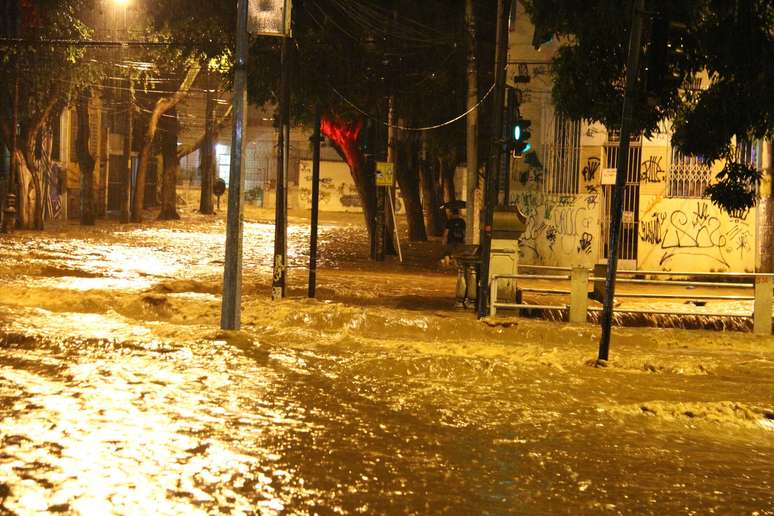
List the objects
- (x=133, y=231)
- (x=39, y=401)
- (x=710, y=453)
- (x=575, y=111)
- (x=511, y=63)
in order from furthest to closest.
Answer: (x=133, y=231) → (x=511, y=63) → (x=575, y=111) → (x=39, y=401) → (x=710, y=453)

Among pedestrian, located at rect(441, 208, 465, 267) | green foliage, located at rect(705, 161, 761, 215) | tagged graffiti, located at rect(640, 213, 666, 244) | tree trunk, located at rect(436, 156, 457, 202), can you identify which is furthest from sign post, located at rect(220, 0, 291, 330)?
tree trunk, located at rect(436, 156, 457, 202)

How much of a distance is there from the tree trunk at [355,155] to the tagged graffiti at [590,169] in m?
6.73

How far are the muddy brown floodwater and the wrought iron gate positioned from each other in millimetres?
8311

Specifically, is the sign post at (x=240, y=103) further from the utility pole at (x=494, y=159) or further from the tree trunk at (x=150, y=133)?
the tree trunk at (x=150, y=133)

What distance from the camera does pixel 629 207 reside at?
22516 mm

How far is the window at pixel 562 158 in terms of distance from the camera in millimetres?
22484

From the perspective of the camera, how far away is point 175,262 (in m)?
23.6

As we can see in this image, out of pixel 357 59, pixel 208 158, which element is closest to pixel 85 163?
pixel 357 59

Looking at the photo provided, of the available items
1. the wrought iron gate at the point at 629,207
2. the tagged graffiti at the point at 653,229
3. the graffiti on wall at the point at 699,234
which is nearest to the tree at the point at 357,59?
the wrought iron gate at the point at 629,207

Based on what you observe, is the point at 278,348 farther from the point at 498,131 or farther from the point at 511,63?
the point at 511,63

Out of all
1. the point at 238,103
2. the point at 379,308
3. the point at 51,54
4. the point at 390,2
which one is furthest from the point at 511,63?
the point at 51,54

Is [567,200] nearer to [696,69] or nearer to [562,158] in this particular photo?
[562,158]

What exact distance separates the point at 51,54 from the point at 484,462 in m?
25.9

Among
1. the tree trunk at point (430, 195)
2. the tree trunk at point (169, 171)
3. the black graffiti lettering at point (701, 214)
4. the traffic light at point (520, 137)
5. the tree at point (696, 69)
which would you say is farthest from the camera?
the tree trunk at point (169, 171)
